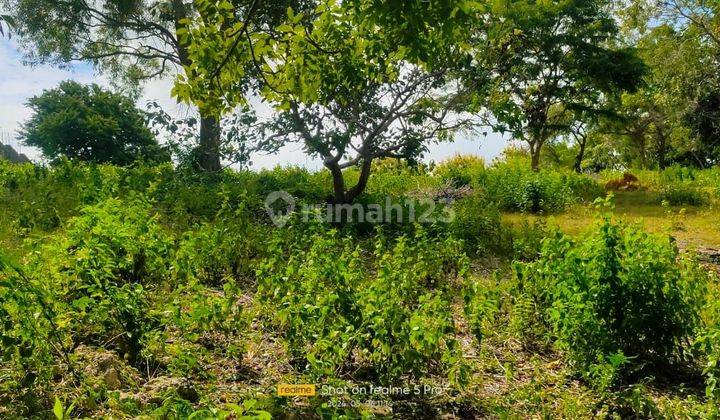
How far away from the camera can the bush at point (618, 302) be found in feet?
11.4

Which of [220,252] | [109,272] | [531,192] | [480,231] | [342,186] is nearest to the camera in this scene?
[109,272]

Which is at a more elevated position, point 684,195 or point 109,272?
point 684,195

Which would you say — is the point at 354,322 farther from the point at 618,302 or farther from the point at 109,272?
the point at 618,302

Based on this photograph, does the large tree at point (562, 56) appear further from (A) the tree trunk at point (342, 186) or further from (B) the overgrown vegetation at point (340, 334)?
(B) the overgrown vegetation at point (340, 334)

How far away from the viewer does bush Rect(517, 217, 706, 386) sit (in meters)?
3.47

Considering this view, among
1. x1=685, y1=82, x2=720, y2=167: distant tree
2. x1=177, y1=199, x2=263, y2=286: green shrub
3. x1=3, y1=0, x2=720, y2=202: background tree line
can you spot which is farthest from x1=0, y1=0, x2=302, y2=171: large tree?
x1=685, y1=82, x2=720, y2=167: distant tree

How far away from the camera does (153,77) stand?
674 inches

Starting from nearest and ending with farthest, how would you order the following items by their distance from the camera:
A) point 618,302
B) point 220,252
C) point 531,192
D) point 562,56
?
point 618,302 < point 220,252 < point 531,192 < point 562,56

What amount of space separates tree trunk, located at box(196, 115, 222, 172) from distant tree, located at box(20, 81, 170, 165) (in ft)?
12.1

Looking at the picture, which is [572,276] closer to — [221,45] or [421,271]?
[421,271]

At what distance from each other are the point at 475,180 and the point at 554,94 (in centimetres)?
803

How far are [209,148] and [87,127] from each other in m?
6.79

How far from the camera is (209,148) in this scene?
32.2 ft

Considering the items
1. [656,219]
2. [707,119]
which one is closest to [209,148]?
[656,219]
